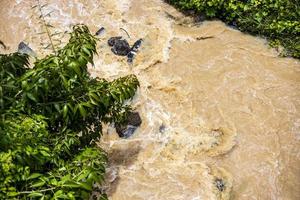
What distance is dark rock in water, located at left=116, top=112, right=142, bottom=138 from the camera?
640cm

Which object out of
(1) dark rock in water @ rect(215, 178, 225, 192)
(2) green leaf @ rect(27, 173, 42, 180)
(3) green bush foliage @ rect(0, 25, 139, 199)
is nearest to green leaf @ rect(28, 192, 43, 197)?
(3) green bush foliage @ rect(0, 25, 139, 199)

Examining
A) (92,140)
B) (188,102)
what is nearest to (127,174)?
(92,140)

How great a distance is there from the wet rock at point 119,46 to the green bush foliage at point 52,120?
295cm

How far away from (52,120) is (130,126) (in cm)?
227

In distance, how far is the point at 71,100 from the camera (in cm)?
430

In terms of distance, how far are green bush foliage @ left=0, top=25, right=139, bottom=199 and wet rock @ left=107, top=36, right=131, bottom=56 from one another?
2.95 metres

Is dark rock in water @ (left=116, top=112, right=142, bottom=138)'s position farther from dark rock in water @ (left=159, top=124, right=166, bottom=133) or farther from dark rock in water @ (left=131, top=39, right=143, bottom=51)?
dark rock in water @ (left=131, top=39, right=143, bottom=51)

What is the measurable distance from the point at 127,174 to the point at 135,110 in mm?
1184

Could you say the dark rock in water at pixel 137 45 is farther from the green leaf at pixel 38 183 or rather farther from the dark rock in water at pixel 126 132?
the green leaf at pixel 38 183

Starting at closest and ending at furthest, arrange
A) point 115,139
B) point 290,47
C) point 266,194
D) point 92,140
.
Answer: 1. point 92,140
2. point 266,194
3. point 115,139
4. point 290,47

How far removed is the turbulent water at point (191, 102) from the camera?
5.77m

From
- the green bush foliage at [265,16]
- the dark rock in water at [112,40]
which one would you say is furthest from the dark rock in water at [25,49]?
the green bush foliage at [265,16]

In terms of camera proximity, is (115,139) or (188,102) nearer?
(115,139)

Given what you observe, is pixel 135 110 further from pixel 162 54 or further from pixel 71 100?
pixel 71 100
